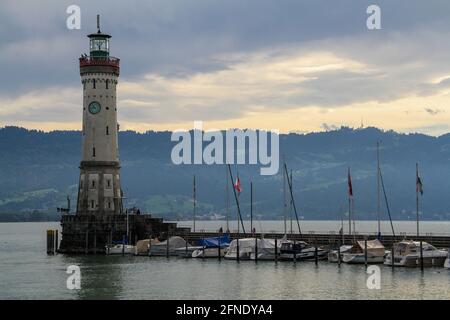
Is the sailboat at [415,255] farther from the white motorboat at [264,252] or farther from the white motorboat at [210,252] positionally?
the white motorboat at [210,252]

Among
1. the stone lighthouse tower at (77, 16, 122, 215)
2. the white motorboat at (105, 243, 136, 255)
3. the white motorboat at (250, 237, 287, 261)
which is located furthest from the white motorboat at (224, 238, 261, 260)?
the stone lighthouse tower at (77, 16, 122, 215)

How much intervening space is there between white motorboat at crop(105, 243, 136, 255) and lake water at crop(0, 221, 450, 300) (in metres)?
8.88

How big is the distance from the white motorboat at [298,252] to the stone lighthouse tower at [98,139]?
31.0m

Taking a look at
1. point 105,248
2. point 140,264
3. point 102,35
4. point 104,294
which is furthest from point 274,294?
point 102,35

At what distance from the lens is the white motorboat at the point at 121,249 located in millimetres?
116938

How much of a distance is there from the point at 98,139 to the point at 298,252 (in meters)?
35.7

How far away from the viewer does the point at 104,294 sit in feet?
258

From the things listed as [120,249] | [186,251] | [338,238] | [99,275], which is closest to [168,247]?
[186,251]

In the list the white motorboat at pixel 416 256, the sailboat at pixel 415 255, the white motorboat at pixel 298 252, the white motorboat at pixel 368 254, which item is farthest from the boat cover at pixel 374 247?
the white motorboat at pixel 298 252

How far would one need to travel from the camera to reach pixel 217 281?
281 ft

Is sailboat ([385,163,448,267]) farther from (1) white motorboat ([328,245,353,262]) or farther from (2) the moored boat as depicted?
(2) the moored boat

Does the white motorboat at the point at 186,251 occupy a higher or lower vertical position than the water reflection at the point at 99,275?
higher

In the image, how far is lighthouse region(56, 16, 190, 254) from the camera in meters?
122

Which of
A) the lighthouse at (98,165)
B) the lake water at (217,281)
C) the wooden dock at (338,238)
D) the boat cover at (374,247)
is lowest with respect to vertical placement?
the lake water at (217,281)
